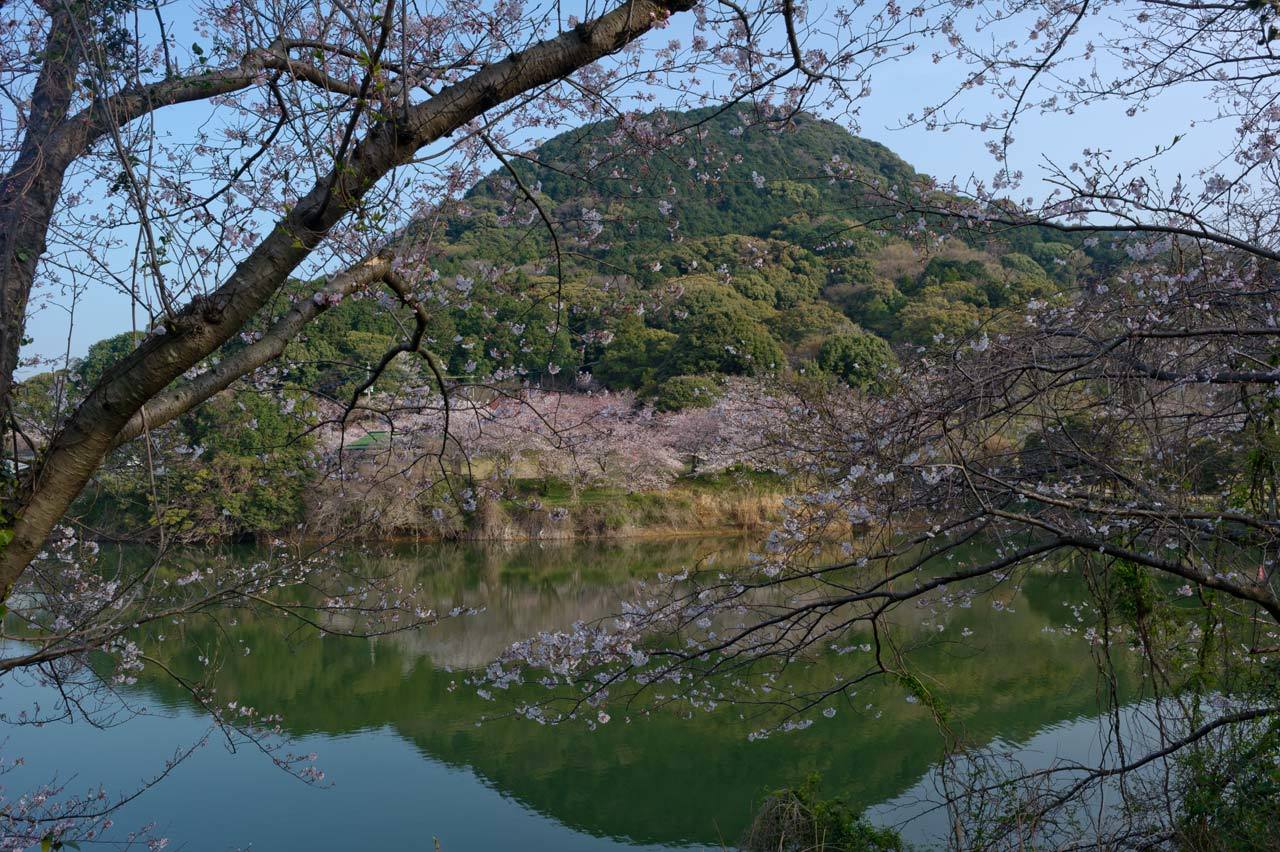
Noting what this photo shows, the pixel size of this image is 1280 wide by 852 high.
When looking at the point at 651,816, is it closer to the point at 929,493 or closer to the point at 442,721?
the point at 442,721

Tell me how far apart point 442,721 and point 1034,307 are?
6.33 meters

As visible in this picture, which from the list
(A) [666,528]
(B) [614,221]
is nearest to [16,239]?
(B) [614,221]

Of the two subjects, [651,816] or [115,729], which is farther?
[115,729]

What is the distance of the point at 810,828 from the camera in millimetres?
Result: 4738

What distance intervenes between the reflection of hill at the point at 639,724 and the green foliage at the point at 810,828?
0.92 feet

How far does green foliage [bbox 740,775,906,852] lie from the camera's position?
179 inches

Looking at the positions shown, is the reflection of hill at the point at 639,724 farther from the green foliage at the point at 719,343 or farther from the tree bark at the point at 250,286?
the green foliage at the point at 719,343

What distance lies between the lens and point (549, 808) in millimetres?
6426

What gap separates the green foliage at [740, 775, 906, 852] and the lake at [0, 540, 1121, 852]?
265 mm

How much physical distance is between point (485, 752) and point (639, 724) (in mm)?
1334

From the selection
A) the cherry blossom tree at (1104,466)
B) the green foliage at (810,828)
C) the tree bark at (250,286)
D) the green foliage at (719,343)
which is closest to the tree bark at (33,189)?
the tree bark at (250,286)

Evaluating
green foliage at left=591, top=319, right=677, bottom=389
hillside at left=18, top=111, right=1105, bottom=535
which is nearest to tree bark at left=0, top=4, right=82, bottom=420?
hillside at left=18, top=111, right=1105, bottom=535

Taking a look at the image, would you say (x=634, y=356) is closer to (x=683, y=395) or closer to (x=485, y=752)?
(x=683, y=395)

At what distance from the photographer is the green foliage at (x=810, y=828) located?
4.55 metres
